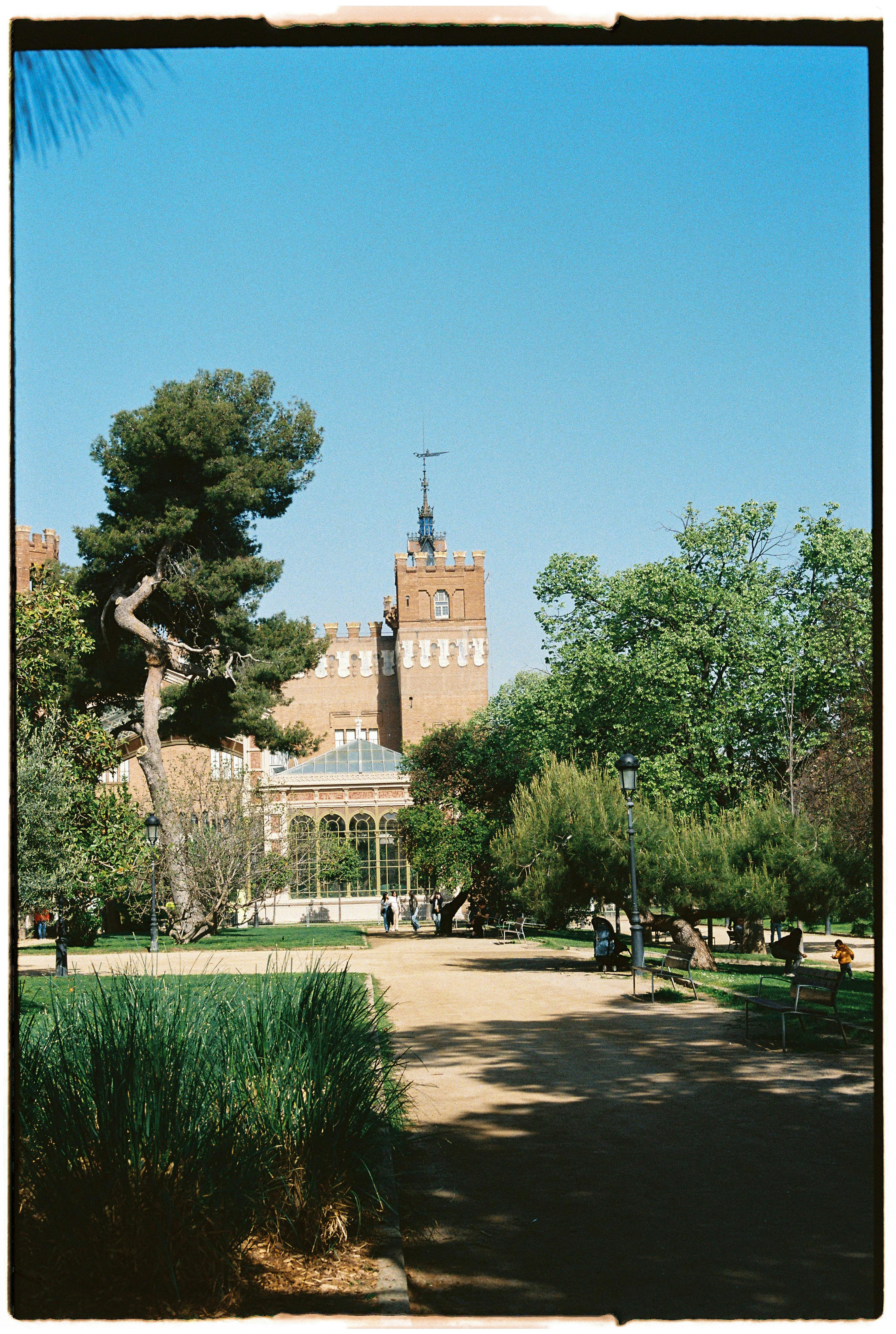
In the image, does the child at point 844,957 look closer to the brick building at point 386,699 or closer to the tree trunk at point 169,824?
the tree trunk at point 169,824

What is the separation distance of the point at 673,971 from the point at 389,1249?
1285 cm

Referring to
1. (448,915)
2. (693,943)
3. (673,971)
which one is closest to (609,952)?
(693,943)

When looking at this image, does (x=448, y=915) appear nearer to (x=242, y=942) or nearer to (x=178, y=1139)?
(x=242, y=942)

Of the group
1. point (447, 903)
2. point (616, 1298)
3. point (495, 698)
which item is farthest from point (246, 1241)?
point (495, 698)

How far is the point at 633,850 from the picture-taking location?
18672mm

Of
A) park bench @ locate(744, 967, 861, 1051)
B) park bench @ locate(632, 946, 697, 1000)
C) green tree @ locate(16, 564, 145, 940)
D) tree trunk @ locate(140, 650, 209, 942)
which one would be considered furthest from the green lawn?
park bench @ locate(744, 967, 861, 1051)

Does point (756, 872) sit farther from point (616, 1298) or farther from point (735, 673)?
point (616, 1298)

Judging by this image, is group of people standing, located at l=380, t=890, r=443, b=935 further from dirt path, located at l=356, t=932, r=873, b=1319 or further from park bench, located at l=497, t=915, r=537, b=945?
dirt path, located at l=356, t=932, r=873, b=1319

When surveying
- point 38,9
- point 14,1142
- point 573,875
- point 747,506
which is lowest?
point 573,875

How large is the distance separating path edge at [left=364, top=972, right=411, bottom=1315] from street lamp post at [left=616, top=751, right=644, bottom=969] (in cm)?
1201

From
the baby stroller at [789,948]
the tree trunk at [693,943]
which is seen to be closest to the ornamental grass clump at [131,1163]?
the tree trunk at [693,943]

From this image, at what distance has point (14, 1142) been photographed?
2.53 m

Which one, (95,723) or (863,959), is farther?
(863,959)

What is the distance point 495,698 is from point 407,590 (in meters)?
8.87
